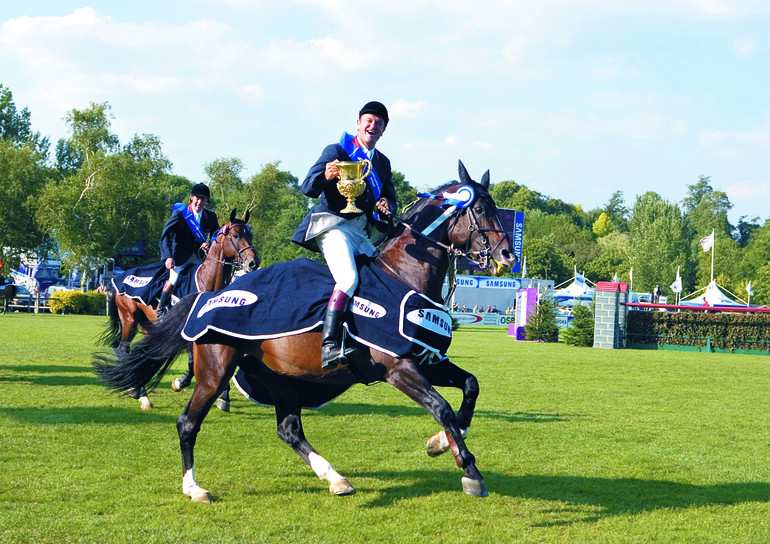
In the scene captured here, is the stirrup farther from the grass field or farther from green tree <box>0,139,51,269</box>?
green tree <box>0,139,51,269</box>

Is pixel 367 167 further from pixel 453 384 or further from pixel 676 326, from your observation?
pixel 676 326

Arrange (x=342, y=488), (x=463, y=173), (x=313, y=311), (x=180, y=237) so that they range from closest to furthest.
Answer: (x=342, y=488) → (x=313, y=311) → (x=463, y=173) → (x=180, y=237)

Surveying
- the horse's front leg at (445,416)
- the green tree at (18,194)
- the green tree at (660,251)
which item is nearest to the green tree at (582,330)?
the horse's front leg at (445,416)

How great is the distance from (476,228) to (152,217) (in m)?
53.8

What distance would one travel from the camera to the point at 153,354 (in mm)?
7285

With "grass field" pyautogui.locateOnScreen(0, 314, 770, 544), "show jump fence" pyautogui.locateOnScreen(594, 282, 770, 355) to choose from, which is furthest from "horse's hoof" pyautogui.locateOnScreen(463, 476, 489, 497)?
"show jump fence" pyautogui.locateOnScreen(594, 282, 770, 355)

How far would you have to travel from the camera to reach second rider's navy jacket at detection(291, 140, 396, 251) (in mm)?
6242

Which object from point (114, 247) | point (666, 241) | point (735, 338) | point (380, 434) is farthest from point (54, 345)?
point (666, 241)

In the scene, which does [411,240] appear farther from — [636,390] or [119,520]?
[636,390]

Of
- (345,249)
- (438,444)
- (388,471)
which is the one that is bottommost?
(388,471)

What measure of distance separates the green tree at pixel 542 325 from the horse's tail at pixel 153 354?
25.2 metres

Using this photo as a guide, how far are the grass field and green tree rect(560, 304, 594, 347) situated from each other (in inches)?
616

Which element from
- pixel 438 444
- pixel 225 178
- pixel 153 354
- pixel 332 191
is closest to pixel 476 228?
pixel 332 191

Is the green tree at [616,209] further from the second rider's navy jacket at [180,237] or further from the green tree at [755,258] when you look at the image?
the second rider's navy jacket at [180,237]
